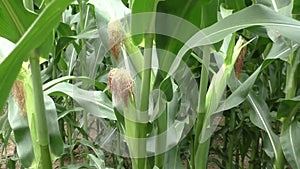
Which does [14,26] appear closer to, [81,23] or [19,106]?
[19,106]

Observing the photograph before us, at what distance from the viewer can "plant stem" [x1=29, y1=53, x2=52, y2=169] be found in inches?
29.1

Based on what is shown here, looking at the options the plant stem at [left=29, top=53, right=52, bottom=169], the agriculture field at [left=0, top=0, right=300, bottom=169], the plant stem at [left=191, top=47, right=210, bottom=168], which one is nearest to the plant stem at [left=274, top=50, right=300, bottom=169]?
the agriculture field at [left=0, top=0, right=300, bottom=169]

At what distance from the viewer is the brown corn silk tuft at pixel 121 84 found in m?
0.73

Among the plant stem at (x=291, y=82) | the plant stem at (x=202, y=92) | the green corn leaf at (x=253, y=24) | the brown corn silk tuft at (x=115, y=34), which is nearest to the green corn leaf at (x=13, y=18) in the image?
the brown corn silk tuft at (x=115, y=34)

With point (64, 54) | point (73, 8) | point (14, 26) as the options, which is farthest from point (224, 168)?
point (14, 26)

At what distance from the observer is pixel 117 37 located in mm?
741

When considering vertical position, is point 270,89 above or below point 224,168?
above

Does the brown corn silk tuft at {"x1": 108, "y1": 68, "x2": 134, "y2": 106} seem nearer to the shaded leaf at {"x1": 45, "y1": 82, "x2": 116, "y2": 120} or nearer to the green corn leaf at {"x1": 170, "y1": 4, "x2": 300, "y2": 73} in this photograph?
the green corn leaf at {"x1": 170, "y1": 4, "x2": 300, "y2": 73}

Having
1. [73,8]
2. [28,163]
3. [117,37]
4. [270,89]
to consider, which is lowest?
[28,163]

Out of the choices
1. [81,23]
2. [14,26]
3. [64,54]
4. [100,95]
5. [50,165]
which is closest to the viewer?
[14,26]

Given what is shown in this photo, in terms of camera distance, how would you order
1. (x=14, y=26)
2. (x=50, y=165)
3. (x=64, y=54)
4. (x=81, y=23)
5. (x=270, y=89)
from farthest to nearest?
(x=64, y=54)
(x=270, y=89)
(x=81, y=23)
(x=50, y=165)
(x=14, y=26)

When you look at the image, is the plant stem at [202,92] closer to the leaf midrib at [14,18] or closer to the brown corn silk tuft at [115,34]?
the brown corn silk tuft at [115,34]

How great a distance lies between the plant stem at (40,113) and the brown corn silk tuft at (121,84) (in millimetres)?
119

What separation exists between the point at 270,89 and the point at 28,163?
891 mm
